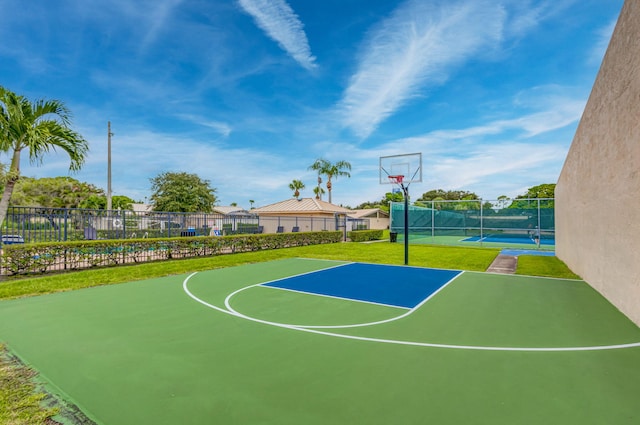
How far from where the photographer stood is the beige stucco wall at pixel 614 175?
4.57m

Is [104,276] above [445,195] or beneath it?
beneath

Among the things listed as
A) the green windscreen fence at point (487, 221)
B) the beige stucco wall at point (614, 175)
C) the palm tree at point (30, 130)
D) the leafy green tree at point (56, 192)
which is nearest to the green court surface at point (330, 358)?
the beige stucco wall at point (614, 175)

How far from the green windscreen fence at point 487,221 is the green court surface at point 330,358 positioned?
12.4 m

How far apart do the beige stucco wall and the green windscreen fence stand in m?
9.65

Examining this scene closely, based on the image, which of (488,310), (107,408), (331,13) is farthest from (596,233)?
(331,13)

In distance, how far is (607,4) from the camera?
298 inches

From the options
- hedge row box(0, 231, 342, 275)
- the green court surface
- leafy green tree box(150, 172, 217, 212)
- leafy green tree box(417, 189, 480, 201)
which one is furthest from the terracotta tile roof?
leafy green tree box(417, 189, 480, 201)

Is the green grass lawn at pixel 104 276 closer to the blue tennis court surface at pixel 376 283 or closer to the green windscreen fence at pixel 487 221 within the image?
the blue tennis court surface at pixel 376 283

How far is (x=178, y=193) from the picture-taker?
90.7ft

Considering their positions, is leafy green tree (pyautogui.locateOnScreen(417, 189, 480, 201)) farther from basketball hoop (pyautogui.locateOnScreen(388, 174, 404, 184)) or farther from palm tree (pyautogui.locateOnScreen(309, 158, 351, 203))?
basketball hoop (pyautogui.locateOnScreen(388, 174, 404, 184))

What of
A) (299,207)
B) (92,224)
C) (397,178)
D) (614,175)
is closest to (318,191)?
(299,207)

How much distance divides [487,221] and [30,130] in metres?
20.3

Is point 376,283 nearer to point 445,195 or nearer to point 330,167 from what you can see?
point 330,167

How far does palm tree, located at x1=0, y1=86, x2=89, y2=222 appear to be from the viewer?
6641 mm
